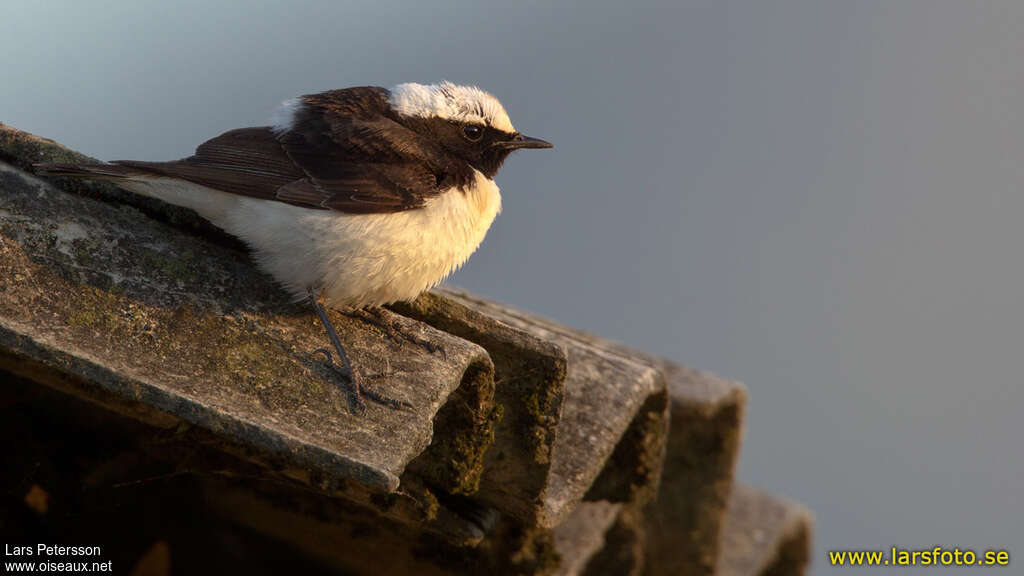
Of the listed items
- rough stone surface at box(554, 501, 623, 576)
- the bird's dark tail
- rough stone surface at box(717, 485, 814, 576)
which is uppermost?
the bird's dark tail

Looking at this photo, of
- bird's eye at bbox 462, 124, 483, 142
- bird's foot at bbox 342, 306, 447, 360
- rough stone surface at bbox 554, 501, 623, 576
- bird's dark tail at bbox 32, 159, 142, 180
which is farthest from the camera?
rough stone surface at bbox 554, 501, 623, 576

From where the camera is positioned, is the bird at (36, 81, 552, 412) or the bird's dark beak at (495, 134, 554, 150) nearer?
the bird at (36, 81, 552, 412)

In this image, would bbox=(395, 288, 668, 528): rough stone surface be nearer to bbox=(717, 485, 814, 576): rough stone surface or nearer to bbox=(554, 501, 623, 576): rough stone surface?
bbox=(554, 501, 623, 576): rough stone surface

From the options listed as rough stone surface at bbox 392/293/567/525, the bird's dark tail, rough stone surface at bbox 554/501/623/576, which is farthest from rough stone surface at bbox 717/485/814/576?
the bird's dark tail

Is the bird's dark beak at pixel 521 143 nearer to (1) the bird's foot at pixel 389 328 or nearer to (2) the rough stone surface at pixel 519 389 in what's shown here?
(2) the rough stone surface at pixel 519 389

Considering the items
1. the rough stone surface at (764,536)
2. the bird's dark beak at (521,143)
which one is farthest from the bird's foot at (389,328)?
the rough stone surface at (764,536)

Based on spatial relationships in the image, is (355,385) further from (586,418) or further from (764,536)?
(764,536)
